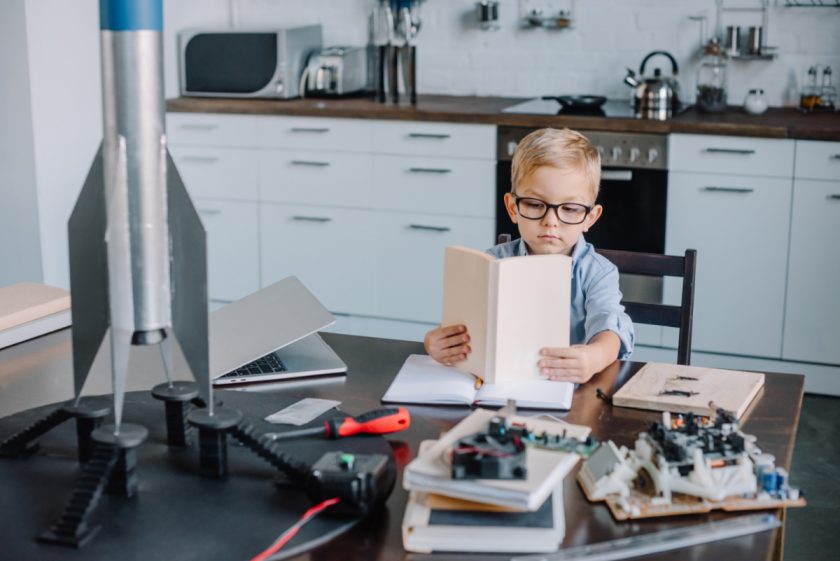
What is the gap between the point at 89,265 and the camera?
139 cm

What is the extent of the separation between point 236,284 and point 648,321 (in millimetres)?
2702

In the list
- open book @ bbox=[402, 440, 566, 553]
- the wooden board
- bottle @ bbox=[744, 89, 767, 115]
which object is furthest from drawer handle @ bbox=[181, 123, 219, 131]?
open book @ bbox=[402, 440, 566, 553]

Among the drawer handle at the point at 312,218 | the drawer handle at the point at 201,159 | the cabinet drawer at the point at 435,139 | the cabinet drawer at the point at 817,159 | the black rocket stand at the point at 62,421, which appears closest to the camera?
the black rocket stand at the point at 62,421

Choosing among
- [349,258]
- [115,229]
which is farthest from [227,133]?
[115,229]

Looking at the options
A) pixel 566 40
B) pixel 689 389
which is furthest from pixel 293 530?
pixel 566 40

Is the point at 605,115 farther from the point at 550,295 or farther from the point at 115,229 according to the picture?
the point at 115,229

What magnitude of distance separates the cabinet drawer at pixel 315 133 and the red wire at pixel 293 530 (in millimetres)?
3165

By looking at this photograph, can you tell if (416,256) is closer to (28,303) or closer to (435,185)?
(435,185)

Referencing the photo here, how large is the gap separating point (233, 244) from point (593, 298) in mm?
2833

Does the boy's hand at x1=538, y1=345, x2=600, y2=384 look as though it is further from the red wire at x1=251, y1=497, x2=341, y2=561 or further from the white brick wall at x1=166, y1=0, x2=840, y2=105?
the white brick wall at x1=166, y1=0, x2=840, y2=105

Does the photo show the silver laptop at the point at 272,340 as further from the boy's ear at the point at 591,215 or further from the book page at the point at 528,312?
the boy's ear at the point at 591,215

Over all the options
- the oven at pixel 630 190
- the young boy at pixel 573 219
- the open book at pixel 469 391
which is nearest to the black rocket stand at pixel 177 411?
the open book at pixel 469 391

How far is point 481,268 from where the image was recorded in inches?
66.8

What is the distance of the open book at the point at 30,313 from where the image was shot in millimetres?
2012
